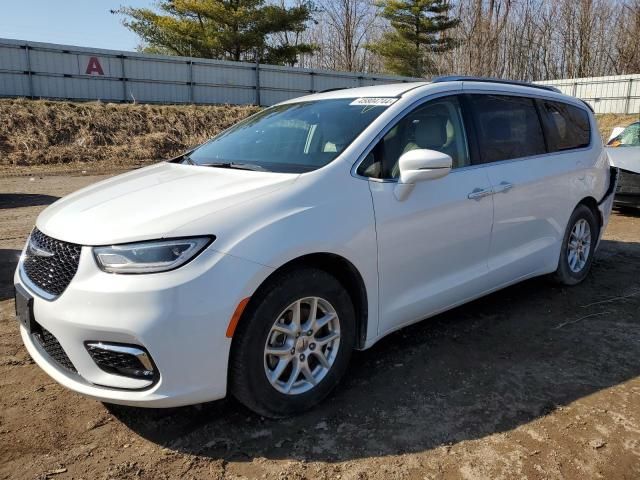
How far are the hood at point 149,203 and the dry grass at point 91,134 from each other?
13361 millimetres

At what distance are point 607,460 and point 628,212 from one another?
7855 millimetres

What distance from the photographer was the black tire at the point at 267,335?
2641 millimetres

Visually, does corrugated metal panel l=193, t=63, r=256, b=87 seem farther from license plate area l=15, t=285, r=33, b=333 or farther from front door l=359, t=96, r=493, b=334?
license plate area l=15, t=285, r=33, b=333

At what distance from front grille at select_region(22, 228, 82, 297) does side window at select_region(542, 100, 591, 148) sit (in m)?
3.72

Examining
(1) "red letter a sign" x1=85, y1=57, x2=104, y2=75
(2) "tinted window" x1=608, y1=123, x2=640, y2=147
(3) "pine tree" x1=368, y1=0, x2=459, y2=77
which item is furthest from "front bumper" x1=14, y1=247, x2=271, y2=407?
(3) "pine tree" x1=368, y1=0, x2=459, y2=77

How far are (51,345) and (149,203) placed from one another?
0.83 metres

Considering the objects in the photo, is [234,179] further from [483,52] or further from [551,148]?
[483,52]

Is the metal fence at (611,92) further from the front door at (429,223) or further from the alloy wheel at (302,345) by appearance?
the alloy wheel at (302,345)

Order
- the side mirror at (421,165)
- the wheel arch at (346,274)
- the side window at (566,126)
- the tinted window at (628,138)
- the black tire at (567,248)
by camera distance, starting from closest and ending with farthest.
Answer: the wheel arch at (346,274) → the side mirror at (421,165) → the side window at (566,126) → the black tire at (567,248) → the tinted window at (628,138)

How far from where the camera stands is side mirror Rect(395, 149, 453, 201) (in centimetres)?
314

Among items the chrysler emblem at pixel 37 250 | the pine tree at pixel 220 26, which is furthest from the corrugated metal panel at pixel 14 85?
the chrysler emblem at pixel 37 250

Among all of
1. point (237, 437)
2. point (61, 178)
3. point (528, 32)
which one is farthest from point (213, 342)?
point (528, 32)

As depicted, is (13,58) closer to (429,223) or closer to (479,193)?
(479,193)

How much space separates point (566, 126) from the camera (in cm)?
493
